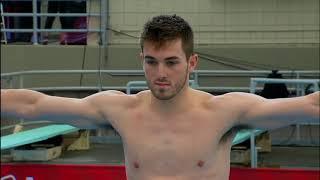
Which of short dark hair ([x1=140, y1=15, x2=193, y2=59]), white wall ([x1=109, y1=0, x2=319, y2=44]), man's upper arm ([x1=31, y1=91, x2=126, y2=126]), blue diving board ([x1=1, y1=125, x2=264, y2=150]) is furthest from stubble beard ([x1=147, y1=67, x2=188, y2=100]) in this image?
white wall ([x1=109, y1=0, x2=319, y2=44])

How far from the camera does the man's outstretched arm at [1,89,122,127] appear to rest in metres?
2.27

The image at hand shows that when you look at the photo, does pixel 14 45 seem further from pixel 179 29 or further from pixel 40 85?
pixel 179 29

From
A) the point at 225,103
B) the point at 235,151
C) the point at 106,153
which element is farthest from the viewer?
the point at 106,153

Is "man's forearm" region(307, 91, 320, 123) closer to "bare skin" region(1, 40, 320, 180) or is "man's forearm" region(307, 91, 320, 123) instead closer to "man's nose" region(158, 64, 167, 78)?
"bare skin" region(1, 40, 320, 180)

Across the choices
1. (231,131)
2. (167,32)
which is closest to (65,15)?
(231,131)

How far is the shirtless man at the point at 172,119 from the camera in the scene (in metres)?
2.36

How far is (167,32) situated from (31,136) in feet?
13.1

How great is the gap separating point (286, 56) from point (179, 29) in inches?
220

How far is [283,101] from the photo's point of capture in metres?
2.27

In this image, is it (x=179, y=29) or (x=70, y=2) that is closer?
(x=179, y=29)

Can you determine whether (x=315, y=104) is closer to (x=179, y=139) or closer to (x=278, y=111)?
(x=278, y=111)

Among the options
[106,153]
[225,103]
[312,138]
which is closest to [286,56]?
[312,138]

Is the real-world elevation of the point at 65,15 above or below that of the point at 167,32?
above

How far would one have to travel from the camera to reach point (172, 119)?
2475 mm
